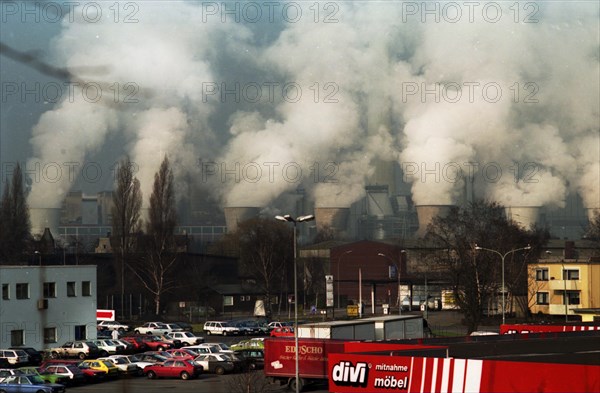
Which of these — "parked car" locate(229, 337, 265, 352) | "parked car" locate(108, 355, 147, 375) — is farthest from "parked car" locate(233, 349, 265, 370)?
"parked car" locate(108, 355, 147, 375)

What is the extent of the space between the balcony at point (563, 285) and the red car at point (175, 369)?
1298 inches

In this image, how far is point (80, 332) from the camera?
3741cm

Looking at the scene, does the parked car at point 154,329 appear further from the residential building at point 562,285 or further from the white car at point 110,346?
the residential building at point 562,285

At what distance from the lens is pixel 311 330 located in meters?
29.6

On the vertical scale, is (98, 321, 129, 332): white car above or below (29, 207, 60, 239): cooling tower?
below

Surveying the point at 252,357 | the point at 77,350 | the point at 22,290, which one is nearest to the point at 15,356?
the point at 22,290

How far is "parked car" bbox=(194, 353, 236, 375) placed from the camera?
30266 mm

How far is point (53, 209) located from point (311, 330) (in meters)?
71.2

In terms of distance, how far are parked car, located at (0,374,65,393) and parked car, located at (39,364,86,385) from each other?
2.01m

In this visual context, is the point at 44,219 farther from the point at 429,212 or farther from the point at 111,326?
the point at 111,326

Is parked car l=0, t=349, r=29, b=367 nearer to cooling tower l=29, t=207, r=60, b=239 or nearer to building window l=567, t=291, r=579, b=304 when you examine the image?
building window l=567, t=291, r=579, b=304

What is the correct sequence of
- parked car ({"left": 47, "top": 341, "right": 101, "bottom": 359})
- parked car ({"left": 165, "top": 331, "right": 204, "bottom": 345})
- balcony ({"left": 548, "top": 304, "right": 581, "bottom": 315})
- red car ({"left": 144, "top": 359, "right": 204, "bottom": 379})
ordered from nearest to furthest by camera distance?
red car ({"left": 144, "top": 359, "right": 204, "bottom": 379}), parked car ({"left": 47, "top": 341, "right": 101, "bottom": 359}), parked car ({"left": 165, "top": 331, "right": 204, "bottom": 345}), balcony ({"left": 548, "top": 304, "right": 581, "bottom": 315})

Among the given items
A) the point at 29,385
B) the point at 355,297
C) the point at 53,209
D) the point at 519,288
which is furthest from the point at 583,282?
the point at 53,209

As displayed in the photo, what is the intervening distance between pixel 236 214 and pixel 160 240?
39.8 metres
